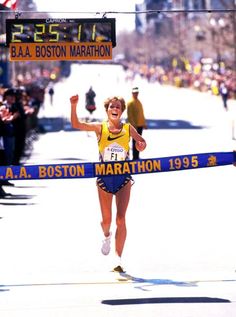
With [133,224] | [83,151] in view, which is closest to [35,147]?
[83,151]

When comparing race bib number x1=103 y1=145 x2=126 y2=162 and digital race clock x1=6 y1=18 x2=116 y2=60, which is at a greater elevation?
digital race clock x1=6 y1=18 x2=116 y2=60

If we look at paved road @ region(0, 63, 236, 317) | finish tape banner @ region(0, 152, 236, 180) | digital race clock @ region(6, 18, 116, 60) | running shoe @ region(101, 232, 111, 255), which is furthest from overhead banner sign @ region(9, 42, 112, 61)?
running shoe @ region(101, 232, 111, 255)

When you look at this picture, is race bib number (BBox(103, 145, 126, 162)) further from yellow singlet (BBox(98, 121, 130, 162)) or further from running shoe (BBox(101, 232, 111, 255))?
running shoe (BBox(101, 232, 111, 255))

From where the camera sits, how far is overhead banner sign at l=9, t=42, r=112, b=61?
17.7 m

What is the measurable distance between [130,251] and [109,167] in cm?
199

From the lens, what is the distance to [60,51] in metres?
18.1

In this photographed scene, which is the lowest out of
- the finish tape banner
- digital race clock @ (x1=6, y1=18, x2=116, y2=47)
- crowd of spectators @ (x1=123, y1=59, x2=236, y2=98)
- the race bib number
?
the finish tape banner

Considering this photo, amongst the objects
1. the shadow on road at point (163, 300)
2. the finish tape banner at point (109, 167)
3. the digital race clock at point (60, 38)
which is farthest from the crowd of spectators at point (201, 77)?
the shadow on road at point (163, 300)

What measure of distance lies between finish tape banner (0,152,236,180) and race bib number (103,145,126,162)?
59 mm

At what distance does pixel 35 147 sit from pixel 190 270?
24.6 meters

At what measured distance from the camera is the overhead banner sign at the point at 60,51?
58.0 ft

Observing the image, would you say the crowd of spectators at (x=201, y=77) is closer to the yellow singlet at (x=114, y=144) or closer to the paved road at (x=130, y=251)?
the paved road at (x=130, y=251)

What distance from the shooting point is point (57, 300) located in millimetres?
10852

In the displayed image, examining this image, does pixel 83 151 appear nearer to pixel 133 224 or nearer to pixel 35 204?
pixel 35 204
